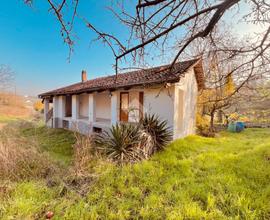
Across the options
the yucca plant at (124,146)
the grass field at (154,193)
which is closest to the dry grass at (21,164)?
the grass field at (154,193)

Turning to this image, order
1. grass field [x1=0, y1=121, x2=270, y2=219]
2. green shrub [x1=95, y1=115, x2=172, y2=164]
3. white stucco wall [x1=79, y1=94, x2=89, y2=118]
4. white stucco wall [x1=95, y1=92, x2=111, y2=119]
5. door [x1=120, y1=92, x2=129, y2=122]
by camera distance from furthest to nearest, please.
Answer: white stucco wall [x1=79, y1=94, x2=89, y2=118] < white stucco wall [x1=95, y1=92, x2=111, y2=119] < door [x1=120, y1=92, x2=129, y2=122] < green shrub [x1=95, y1=115, x2=172, y2=164] < grass field [x1=0, y1=121, x2=270, y2=219]

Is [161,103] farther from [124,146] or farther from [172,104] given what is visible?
[124,146]

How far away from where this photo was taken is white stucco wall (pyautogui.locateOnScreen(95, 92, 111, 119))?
1416cm

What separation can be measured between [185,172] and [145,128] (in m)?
2.63

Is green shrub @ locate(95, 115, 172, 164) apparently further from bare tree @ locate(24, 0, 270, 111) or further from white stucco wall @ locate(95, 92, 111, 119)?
white stucco wall @ locate(95, 92, 111, 119)

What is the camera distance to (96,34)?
2.90m

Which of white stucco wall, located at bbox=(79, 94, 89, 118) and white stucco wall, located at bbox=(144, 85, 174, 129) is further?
white stucco wall, located at bbox=(79, 94, 89, 118)

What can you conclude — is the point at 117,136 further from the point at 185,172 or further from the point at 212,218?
the point at 212,218

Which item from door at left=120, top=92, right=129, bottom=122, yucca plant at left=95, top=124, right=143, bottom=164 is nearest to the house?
door at left=120, top=92, right=129, bottom=122

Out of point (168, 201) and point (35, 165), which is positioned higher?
point (35, 165)

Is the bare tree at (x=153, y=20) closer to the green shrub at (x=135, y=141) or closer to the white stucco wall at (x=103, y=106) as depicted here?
the green shrub at (x=135, y=141)

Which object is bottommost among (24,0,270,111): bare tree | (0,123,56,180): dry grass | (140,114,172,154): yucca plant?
(0,123,56,180): dry grass

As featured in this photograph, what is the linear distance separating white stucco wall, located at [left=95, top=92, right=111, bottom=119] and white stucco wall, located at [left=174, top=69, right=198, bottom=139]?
6.73 m

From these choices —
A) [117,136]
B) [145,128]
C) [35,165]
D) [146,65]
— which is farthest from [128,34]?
[35,165]
